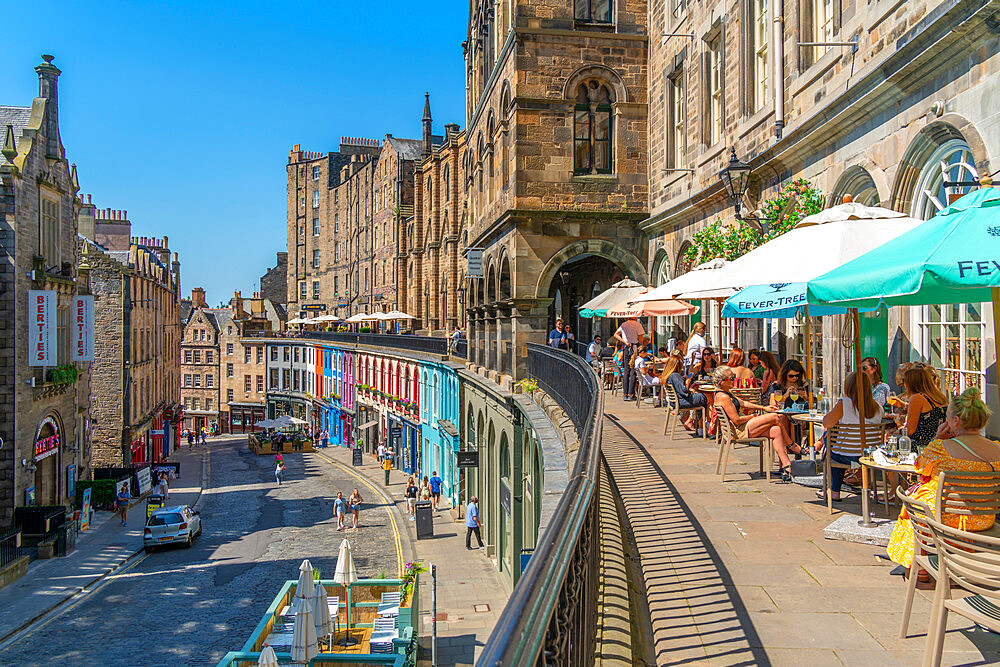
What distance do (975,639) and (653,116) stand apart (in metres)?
17.9

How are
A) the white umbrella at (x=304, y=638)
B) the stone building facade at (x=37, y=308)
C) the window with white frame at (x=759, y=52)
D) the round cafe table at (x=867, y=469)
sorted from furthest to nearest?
the stone building facade at (x=37, y=308) < the window with white frame at (x=759, y=52) < the white umbrella at (x=304, y=638) < the round cafe table at (x=867, y=469)

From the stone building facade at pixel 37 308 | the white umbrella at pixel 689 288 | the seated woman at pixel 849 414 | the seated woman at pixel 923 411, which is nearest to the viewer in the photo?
the seated woman at pixel 849 414

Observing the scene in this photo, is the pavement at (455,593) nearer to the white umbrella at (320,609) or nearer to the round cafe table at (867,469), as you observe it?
the white umbrella at (320,609)

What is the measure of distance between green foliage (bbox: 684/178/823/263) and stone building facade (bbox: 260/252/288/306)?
260 ft

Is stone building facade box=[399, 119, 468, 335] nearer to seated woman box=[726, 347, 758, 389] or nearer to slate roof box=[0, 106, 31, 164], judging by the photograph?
slate roof box=[0, 106, 31, 164]

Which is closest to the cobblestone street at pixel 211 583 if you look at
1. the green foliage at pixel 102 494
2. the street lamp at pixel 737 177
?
the green foliage at pixel 102 494

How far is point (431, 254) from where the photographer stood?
4834cm

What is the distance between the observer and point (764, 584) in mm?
5250

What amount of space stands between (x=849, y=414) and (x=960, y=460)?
2631mm

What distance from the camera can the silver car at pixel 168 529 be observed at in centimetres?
2559

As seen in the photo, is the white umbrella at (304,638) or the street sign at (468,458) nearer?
the white umbrella at (304,638)

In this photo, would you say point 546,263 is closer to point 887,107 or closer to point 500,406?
point 500,406

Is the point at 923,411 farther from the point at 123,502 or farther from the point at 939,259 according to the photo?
the point at 123,502

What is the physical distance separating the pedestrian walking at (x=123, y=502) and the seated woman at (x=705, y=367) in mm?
24908
